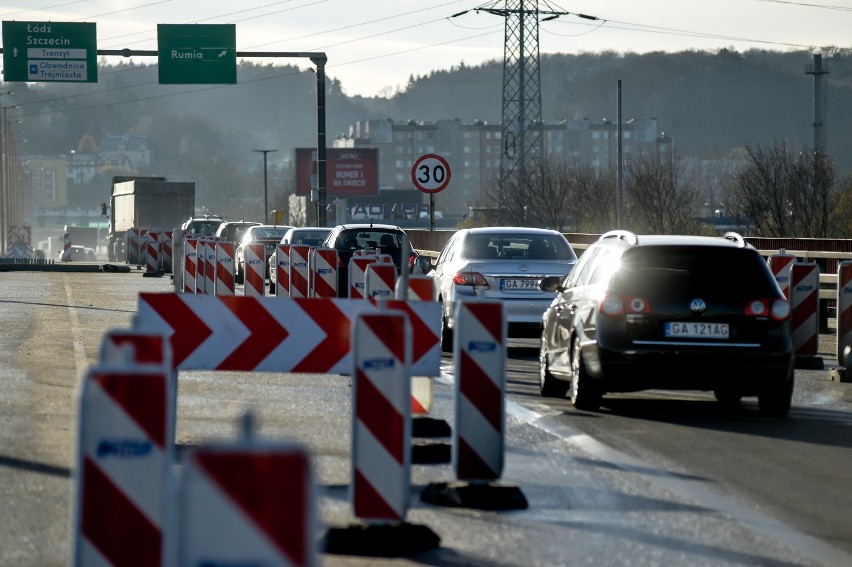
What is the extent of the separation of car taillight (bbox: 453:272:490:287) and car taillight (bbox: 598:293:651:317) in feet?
20.3

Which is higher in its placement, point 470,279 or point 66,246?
point 470,279

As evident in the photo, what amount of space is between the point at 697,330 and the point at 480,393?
4.64 m

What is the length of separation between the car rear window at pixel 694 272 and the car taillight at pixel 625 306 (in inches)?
2.6

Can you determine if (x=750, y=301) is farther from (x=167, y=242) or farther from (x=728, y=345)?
(x=167, y=242)

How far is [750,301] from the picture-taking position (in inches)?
503

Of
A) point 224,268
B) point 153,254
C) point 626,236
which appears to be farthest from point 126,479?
point 153,254

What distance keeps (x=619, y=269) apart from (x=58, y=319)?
13415mm

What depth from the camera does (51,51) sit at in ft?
155

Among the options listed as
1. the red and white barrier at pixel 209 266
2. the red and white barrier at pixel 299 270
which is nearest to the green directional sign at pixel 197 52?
the red and white barrier at pixel 209 266

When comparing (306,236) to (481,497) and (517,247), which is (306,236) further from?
(481,497)

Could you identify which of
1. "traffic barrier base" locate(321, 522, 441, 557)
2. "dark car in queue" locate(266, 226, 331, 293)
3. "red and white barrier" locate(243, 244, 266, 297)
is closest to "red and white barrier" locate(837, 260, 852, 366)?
"traffic barrier base" locate(321, 522, 441, 557)

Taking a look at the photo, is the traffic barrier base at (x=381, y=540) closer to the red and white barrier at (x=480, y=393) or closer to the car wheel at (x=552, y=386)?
the red and white barrier at (x=480, y=393)

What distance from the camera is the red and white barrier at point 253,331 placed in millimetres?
10070

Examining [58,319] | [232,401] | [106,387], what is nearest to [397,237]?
[58,319]
